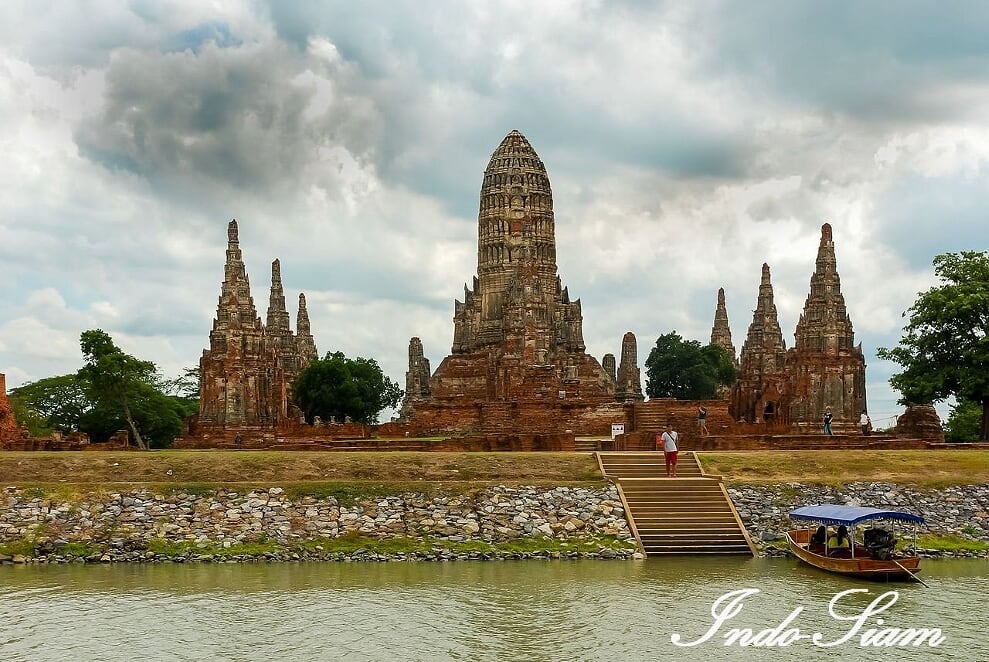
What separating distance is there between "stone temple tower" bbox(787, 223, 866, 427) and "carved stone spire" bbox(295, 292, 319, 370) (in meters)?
34.3

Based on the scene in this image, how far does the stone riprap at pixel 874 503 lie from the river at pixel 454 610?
212cm

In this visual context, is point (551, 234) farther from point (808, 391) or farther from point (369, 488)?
point (369, 488)

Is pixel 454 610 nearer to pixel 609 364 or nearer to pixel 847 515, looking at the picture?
pixel 847 515

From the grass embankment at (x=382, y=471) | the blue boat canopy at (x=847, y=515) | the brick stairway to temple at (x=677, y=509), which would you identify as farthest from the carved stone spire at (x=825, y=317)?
the blue boat canopy at (x=847, y=515)

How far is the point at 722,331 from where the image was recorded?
81.6 m

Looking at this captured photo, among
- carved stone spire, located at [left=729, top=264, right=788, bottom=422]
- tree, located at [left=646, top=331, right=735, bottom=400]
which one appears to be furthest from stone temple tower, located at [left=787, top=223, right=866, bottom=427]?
tree, located at [left=646, top=331, right=735, bottom=400]

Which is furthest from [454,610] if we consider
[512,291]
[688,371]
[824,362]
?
[688,371]

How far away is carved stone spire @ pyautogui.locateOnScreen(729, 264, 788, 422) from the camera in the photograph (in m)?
55.2

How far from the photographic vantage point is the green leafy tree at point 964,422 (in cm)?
5922

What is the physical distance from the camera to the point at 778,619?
797 inches

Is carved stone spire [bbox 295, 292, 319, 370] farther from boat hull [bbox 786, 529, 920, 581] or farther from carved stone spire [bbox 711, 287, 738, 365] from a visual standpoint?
boat hull [bbox 786, 529, 920, 581]

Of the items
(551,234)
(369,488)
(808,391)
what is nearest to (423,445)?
(369,488)

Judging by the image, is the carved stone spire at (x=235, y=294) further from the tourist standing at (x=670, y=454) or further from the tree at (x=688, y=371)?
the tree at (x=688, y=371)

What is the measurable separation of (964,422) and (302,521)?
43.5 metres
